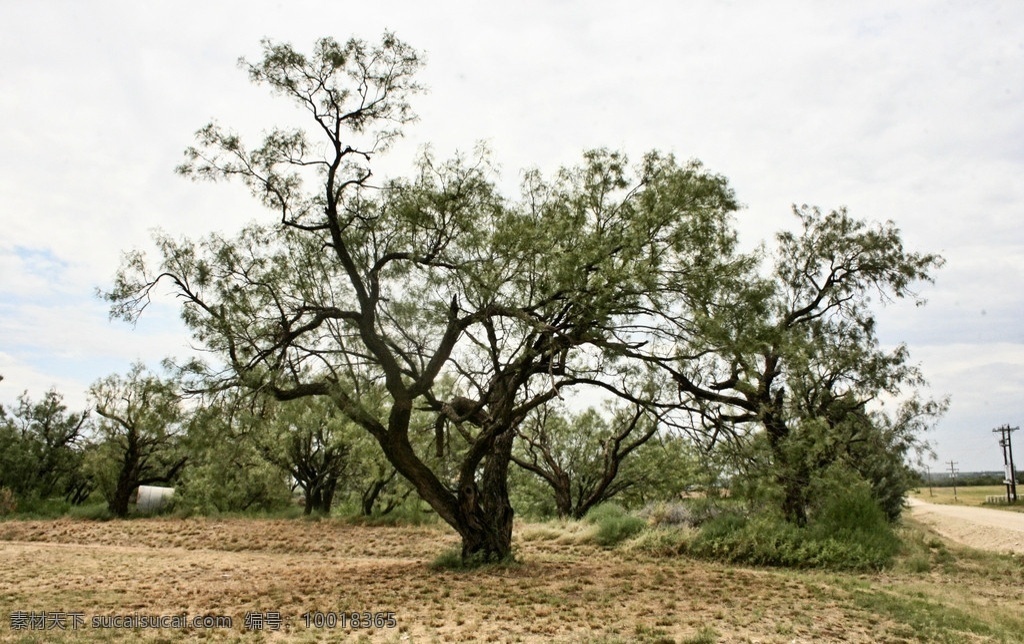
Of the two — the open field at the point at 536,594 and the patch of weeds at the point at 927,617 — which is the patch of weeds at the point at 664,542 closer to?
the open field at the point at 536,594

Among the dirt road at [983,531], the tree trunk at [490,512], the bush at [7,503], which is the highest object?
the tree trunk at [490,512]

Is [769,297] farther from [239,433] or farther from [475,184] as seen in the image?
[239,433]

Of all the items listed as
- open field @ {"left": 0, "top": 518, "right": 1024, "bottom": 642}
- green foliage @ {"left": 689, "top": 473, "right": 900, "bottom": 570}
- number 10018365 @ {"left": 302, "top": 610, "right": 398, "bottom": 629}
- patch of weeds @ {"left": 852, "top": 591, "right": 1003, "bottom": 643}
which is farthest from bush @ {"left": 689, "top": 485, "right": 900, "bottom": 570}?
number 10018365 @ {"left": 302, "top": 610, "right": 398, "bottom": 629}

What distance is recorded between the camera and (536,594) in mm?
9461

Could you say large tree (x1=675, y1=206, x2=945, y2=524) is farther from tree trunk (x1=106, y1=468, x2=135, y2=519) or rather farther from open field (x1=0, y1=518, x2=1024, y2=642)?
tree trunk (x1=106, y1=468, x2=135, y2=519)

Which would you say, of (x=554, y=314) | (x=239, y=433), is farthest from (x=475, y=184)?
(x=239, y=433)

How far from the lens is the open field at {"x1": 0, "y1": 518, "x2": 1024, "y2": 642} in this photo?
7695 millimetres

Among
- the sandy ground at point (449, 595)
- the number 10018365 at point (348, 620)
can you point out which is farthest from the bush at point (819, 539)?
the number 10018365 at point (348, 620)

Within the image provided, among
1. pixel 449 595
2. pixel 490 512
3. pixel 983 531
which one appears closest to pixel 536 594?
pixel 449 595

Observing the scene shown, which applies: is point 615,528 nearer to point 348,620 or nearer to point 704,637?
point 704,637

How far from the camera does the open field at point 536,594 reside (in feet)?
25.2

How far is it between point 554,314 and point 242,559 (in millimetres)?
9202

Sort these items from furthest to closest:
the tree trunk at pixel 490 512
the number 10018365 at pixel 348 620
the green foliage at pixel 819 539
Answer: the green foliage at pixel 819 539
the tree trunk at pixel 490 512
the number 10018365 at pixel 348 620

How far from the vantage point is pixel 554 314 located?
11.2 m
